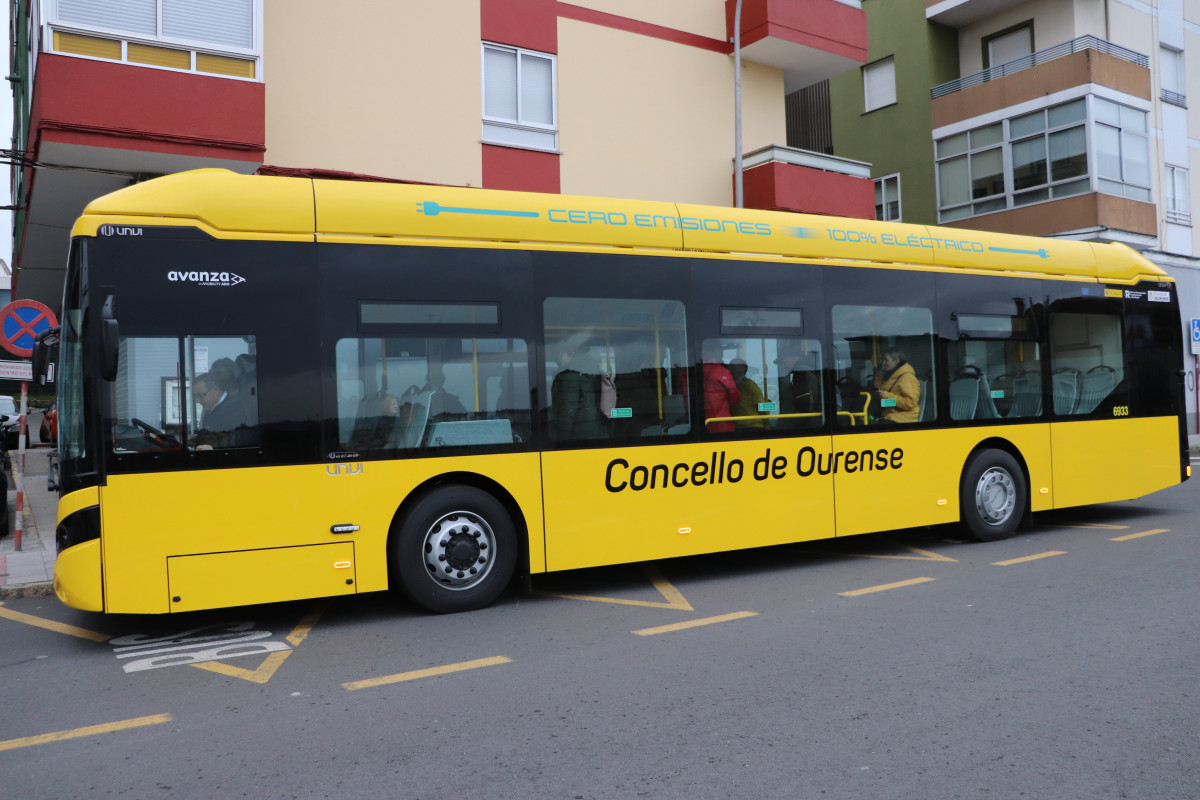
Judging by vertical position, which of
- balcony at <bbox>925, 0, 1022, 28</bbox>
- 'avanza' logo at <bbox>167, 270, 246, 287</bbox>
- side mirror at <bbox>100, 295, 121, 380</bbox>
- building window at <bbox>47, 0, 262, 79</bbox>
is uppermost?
balcony at <bbox>925, 0, 1022, 28</bbox>

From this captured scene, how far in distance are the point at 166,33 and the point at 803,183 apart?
1076 centimetres

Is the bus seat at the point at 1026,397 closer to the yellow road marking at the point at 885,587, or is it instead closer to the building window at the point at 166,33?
the yellow road marking at the point at 885,587

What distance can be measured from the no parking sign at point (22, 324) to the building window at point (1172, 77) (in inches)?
1060

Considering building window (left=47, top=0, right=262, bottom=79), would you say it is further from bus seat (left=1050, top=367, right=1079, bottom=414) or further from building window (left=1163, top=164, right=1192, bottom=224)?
building window (left=1163, top=164, right=1192, bottom=224)

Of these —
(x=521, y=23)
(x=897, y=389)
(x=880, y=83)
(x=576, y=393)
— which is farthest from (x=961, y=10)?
(x=576, y=393)

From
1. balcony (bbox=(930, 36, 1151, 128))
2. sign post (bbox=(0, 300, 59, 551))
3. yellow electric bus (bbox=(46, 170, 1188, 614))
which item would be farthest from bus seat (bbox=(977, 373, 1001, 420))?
balcony (bbox=(930, 36, 1151, 128))

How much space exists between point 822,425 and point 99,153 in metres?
9.18

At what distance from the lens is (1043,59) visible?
2408cm

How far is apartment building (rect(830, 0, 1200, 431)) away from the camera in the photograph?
22969 millimetres

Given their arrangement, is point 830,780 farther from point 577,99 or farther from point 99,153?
point 577,99

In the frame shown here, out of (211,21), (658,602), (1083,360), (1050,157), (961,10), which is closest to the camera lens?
(658,602)

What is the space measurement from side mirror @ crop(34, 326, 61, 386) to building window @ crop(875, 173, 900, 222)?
79.6 feet

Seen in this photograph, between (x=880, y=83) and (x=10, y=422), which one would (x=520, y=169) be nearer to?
(x=880, y=83)

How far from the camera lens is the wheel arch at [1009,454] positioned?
31.3 ft
